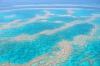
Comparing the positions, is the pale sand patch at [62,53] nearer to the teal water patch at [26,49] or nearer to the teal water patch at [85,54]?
the teal water patch at [85,54]

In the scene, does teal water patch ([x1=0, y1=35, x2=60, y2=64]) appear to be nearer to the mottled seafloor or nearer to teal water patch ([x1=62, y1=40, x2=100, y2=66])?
the mottled seafloor

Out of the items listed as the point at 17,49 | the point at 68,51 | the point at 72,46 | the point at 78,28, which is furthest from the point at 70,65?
the point at 78,28

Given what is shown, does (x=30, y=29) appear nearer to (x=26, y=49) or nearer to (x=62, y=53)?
(x=26, y=49)

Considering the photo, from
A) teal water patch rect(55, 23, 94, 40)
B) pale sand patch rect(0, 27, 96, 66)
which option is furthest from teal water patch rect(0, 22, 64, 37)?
pale sand patch rect(0, 27, 96, 66)

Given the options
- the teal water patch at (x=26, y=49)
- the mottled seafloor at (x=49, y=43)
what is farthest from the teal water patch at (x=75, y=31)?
the teal water patch at (x=26, y=49)

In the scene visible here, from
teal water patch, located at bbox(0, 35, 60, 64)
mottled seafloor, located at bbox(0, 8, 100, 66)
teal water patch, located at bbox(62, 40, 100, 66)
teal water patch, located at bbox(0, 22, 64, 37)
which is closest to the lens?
teal water patch, located at bbox(62, 40, 100, 66)

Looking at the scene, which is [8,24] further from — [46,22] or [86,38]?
[86,38]

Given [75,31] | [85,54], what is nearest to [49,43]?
[85,54]

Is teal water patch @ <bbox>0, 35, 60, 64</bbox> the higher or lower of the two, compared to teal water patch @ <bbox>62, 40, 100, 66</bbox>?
higher
